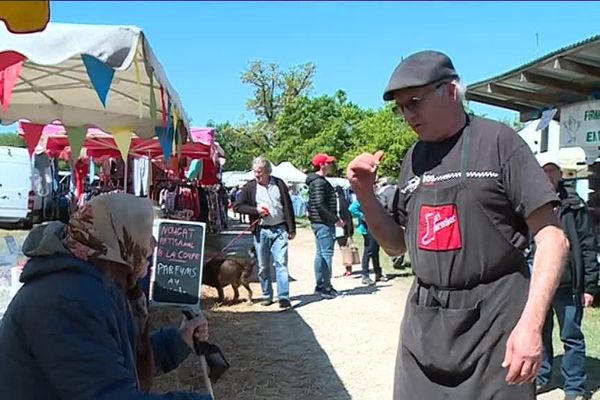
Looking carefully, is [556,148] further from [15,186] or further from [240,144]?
[240,144]

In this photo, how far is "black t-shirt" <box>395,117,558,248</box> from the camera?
7.08ft

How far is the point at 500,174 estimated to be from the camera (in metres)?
2.22

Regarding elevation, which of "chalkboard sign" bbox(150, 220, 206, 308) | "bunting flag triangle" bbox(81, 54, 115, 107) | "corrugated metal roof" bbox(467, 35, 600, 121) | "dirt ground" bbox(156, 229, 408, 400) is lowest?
"dirt ground" bbox(156, 229, 408, 400)

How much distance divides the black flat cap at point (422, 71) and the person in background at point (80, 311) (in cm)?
95

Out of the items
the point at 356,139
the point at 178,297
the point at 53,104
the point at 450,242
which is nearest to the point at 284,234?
the point at 53,104

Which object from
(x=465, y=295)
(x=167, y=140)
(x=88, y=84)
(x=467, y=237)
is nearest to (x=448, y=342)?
(x=465, y=295)

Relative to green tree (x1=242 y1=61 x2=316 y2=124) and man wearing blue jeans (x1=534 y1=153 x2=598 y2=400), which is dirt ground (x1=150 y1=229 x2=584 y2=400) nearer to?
man wearing blue jeans (x1=534 y1=153 x2=598 y2=400)

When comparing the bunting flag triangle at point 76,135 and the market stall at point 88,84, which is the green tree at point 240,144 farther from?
the market stall at point 88,84

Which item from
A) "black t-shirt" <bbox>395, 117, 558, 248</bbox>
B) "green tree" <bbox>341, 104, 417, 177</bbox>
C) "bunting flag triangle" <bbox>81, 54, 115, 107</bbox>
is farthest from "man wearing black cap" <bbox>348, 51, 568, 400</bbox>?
"green tree" <bbox>341, 104, 417, 177</bbox>

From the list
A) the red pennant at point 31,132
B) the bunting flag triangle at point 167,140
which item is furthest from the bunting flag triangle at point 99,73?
the red pennant at point 31,132

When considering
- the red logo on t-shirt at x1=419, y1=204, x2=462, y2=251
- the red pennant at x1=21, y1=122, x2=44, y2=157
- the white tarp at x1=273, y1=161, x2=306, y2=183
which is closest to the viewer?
the red logo on t-shirt at x1=419, y1=204, x2=462, y2=251

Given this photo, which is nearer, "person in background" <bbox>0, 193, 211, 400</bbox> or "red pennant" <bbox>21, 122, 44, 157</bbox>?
"person in background" <bbox>0, 193, 211, 400</bbox>

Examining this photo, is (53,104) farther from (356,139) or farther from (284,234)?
(356,139)

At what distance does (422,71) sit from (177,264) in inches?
130
